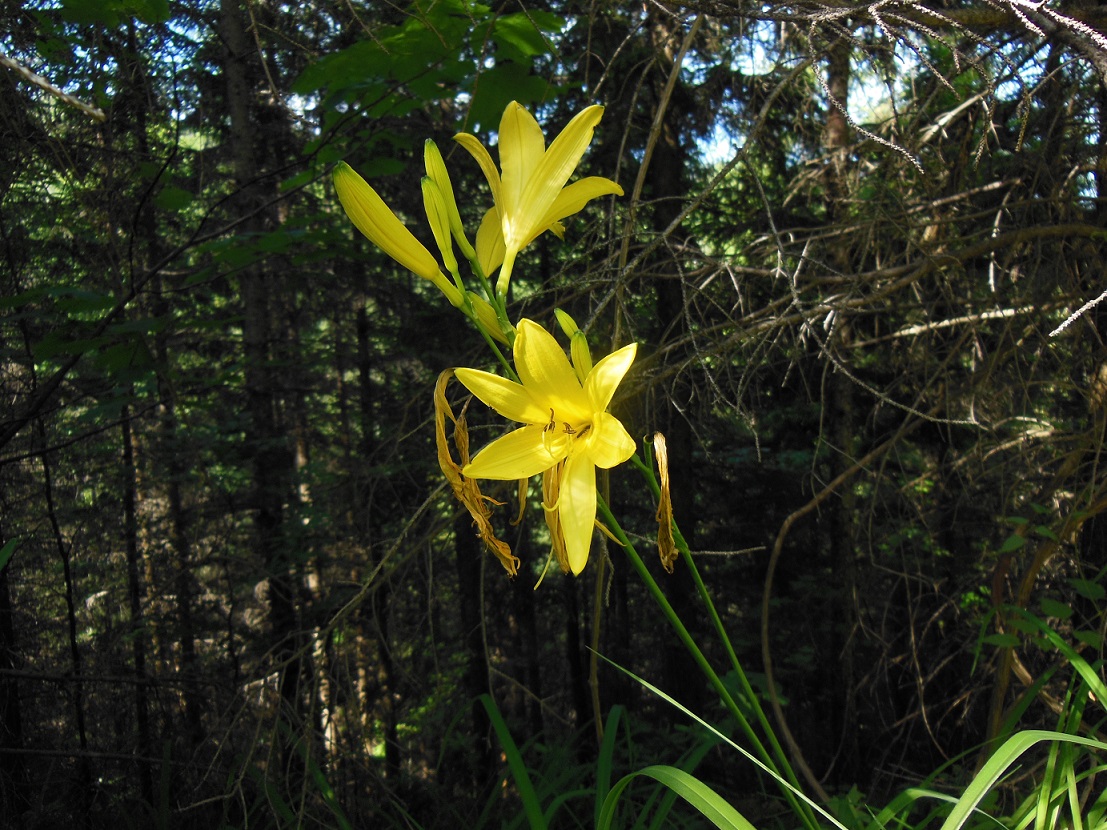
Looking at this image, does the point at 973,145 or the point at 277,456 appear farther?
the point at 277,456

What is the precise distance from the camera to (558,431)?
1.03 meters

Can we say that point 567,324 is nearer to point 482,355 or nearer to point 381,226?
point 381,226

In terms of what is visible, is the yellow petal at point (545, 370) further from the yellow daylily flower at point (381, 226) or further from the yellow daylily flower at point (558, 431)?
the yellow daylily flower at point (381, 226)

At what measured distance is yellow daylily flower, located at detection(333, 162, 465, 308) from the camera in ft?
3.31

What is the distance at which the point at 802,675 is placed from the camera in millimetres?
10586

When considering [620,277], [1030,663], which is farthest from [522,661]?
[620,277]

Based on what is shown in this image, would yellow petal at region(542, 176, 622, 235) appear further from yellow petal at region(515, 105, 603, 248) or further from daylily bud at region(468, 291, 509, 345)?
daylily bud at region(468, 291, 509, 345)

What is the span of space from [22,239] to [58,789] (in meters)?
2.95

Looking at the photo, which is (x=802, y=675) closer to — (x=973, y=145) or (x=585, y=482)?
(x=973, y=145)

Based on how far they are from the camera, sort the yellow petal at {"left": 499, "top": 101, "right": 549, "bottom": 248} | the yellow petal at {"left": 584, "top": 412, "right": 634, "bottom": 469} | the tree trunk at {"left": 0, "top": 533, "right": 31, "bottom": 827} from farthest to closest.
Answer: the tree trunk at {"left": 0, "top": 533, "right": 31, "bottom": 827} → the yellow petal at {"left": 499, "top": 101, "right": 549, "bottom": 248} → the yellow petal at {"left": 584, "top": 412, "right": 634, "bottom": 469}

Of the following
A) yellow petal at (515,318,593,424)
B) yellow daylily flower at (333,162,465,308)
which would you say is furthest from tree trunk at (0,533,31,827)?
yellow petal at (515,318,593,424)

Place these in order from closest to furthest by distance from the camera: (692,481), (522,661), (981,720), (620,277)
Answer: (620,277) → (981,720) → (692,481) → (522,661)

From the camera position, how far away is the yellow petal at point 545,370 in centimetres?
Result: 94

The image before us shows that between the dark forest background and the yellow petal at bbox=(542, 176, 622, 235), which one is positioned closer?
the yellow petal at bbox=(542, 176, 622, 235)
